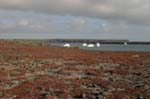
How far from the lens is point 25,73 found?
39375 mm

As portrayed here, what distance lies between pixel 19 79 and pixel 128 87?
11141 millimetres

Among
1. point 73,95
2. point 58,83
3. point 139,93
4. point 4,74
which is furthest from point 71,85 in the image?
point 4,74

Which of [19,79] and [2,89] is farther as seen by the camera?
[19,79]

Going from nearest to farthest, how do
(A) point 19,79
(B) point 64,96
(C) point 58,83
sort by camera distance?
(B) point 64,96
(C) point 58,83
(A) point 19,79

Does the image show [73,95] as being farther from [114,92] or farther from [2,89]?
[2,89]

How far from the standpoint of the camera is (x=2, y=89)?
28.3 meters

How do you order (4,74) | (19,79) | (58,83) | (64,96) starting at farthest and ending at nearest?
(4,74) → (19,79) → (58,83) → (64,96)

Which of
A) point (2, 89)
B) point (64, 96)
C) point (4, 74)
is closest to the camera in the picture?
point (64, 96)

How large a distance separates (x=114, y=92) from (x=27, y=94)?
6673mm

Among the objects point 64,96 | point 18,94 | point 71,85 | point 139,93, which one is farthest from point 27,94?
point 139,93

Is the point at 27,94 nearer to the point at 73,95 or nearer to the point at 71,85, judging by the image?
the point at 73,95

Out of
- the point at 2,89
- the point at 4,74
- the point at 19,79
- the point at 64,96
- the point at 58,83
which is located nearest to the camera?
the point at 64,96

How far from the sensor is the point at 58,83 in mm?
30891

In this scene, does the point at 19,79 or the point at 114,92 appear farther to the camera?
the point at 19,79
